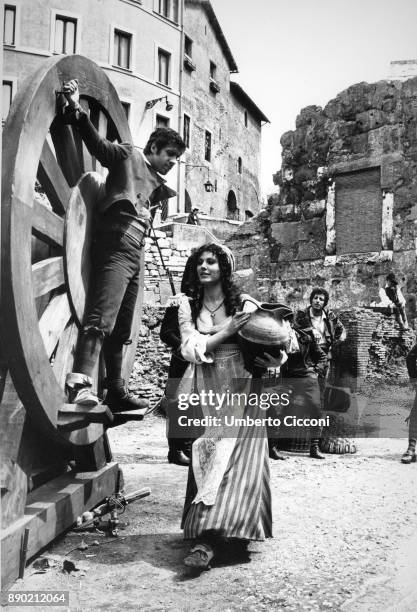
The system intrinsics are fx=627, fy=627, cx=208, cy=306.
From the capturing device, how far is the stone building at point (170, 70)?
15.9 meters

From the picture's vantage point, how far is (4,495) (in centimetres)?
253

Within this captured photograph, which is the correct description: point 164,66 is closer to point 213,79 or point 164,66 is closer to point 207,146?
point 213,79

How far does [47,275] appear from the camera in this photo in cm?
284

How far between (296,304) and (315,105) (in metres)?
4.56

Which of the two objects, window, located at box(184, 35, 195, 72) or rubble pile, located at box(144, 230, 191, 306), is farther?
window, located at box(184, 35, 195, 72)

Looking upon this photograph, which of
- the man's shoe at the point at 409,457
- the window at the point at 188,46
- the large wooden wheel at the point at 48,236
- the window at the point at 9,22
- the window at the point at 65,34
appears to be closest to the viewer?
the large wooden wheel at the point at 48,236

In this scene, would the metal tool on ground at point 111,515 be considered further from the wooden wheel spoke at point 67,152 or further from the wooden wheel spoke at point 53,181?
the wooden wheel spoke at point 67,152

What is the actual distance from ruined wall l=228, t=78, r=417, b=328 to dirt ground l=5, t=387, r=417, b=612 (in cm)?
805

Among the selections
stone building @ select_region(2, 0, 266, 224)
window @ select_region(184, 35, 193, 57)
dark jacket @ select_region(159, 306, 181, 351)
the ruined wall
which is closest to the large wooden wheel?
dark jacket @ select_region(159, 306, 181, 351)

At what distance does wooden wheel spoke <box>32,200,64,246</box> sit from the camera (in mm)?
2664

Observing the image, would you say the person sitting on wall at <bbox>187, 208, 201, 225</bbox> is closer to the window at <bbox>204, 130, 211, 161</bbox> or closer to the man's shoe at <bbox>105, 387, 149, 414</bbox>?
the window at <bbox>204, 130, 211, 161</bbox>

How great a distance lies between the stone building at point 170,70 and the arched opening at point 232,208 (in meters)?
0.05

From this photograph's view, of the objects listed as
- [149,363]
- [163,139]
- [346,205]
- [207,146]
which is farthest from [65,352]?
[207,146]

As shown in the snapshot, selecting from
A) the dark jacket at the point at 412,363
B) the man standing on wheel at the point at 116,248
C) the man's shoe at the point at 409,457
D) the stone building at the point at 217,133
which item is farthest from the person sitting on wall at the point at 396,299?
the stone building at the point at 217,133
